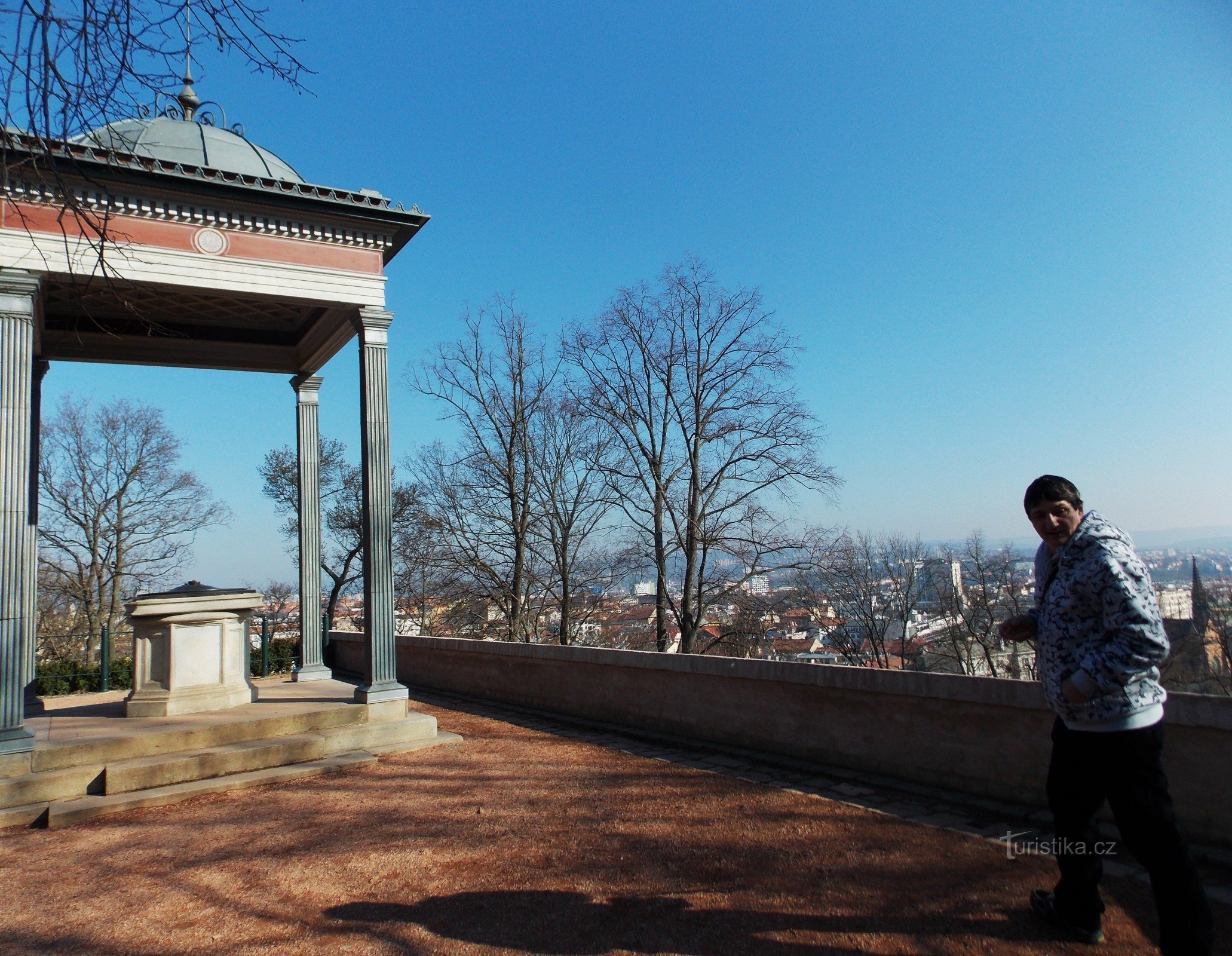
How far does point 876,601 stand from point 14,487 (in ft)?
99.2

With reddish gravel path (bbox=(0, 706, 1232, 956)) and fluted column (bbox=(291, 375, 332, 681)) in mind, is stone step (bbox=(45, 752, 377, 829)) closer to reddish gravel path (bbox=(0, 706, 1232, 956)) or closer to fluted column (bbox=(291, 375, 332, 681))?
reddish gravel path (bbox=(0, 706, 1232, 956))

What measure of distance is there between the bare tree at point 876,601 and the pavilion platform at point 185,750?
15.5 m

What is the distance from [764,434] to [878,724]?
15224 mm

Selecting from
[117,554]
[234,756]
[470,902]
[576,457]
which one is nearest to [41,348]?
[234,756]

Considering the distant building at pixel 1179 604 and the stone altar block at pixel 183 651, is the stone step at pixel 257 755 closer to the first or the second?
the stone altar block at pixel 183 651

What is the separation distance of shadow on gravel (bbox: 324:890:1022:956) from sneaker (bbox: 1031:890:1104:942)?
12 cm

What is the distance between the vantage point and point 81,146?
618 cm

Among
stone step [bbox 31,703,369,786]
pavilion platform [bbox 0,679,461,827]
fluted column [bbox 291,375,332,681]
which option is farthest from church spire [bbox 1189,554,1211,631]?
fluted column [bbox 291,375,332,681]

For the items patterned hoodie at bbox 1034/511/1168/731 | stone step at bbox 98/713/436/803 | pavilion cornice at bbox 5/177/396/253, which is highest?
pavilion cornice at bbox 5/177/396/253

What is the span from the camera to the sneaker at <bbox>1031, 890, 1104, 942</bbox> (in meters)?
2.92

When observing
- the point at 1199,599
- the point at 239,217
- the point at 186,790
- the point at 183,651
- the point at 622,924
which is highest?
the point at 239,217

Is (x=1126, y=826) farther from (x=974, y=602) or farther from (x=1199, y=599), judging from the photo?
(x=974, y=602)

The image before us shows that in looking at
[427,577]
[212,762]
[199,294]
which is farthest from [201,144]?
[427,577]

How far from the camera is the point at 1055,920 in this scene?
302cm
